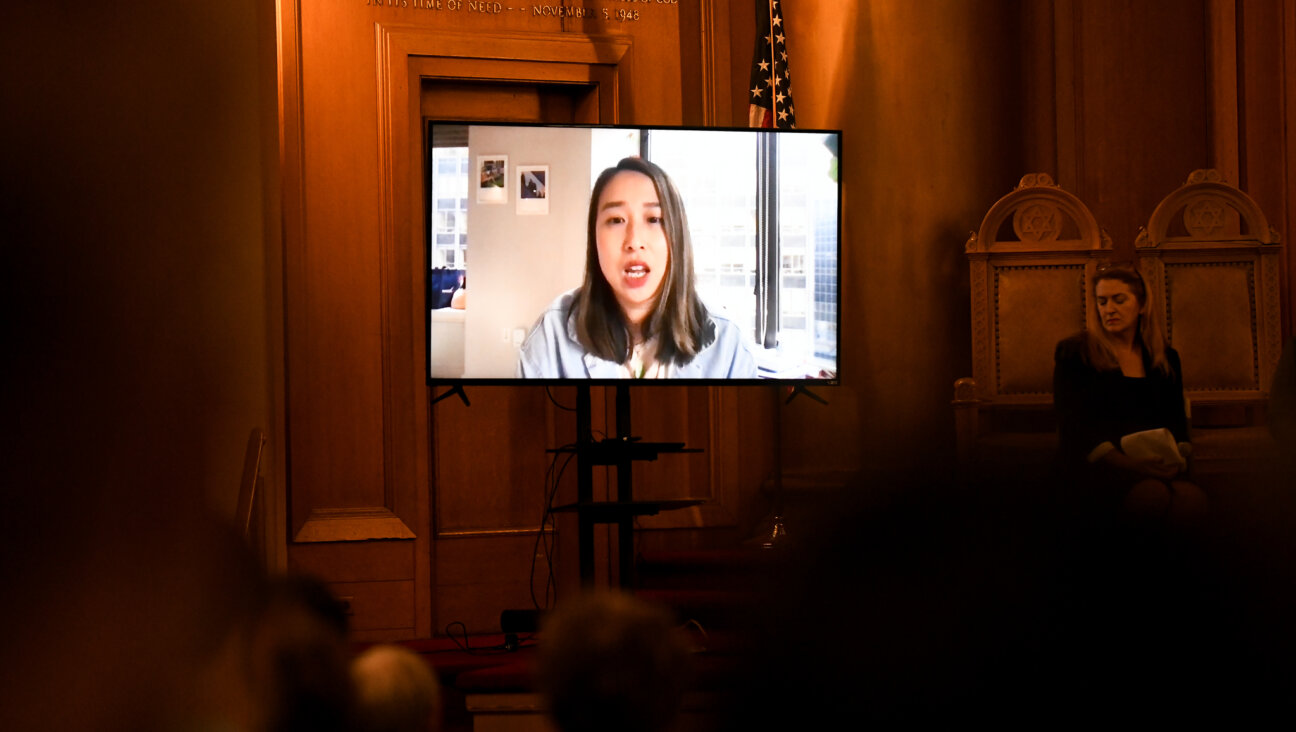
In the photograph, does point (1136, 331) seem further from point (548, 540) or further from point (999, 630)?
point (999, 630)

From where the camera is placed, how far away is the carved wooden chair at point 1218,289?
5.00 m

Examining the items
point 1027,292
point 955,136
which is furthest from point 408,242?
point 1027,292

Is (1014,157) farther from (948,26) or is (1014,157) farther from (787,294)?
(787,294)

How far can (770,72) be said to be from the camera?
5.21 meters

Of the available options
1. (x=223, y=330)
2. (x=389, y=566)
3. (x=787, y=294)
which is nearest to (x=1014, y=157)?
(x=787, y=294)

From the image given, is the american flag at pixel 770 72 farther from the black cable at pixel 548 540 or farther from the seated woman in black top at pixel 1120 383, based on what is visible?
the black cable at pixel 548 540

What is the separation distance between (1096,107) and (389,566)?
143 inches

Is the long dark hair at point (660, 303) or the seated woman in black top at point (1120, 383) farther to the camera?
the long dark hair at point (660, 303)

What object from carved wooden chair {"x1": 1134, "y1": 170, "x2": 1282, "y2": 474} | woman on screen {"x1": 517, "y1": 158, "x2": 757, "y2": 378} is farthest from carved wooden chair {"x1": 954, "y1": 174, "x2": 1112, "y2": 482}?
woman on screen {"x1": 517, "y1": 158, "x2": 757, "y2": 378}

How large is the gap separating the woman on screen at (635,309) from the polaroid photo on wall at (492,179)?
32 cm

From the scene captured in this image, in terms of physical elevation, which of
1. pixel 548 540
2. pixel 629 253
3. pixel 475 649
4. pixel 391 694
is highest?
pixel 629 253

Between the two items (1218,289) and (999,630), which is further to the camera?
(1218,289)

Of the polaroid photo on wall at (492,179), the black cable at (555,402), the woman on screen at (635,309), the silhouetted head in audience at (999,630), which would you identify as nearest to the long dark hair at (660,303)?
the woman on screen at (635,309)

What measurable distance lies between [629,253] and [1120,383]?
1.78 metres
